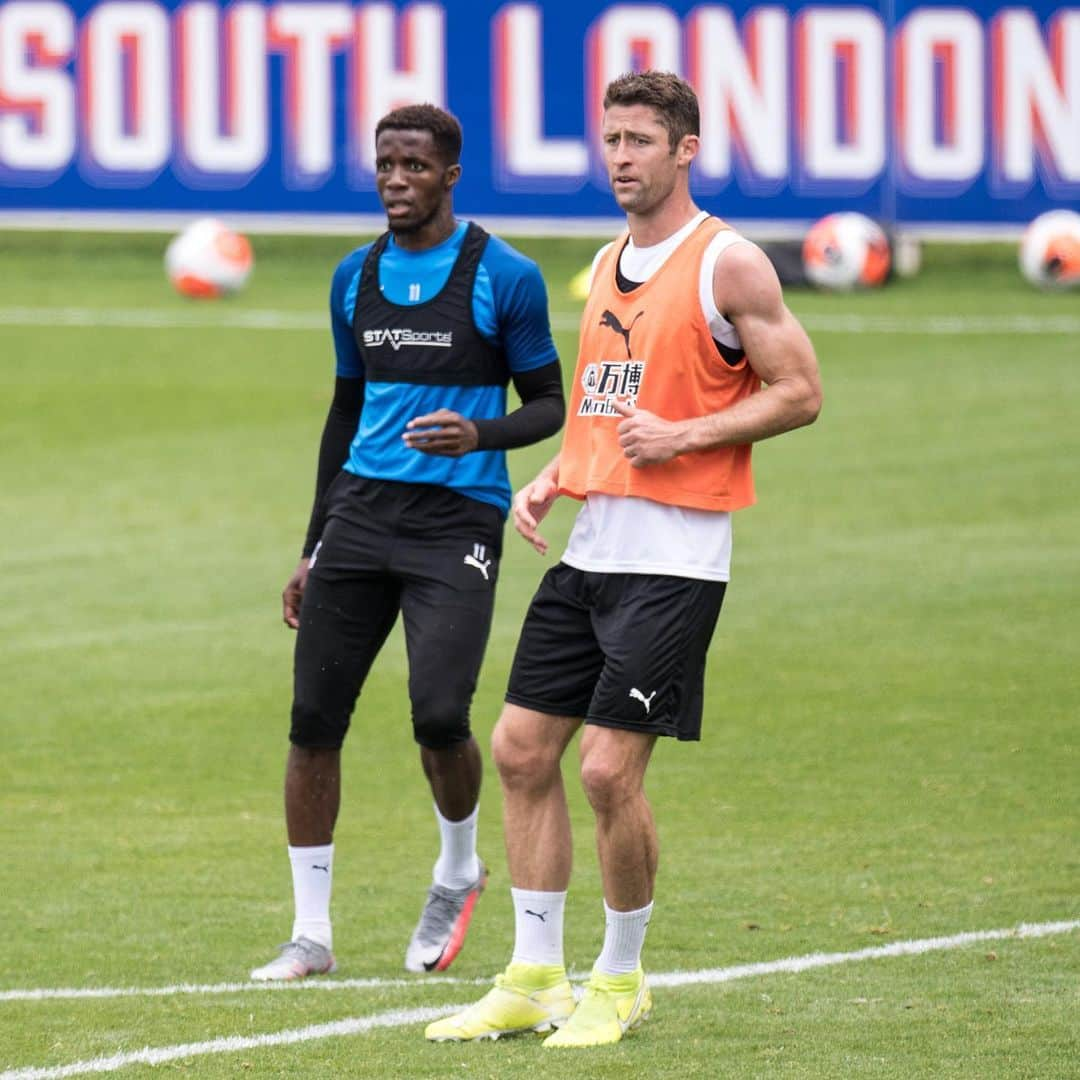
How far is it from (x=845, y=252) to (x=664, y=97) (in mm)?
19591

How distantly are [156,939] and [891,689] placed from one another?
4846 millimetres

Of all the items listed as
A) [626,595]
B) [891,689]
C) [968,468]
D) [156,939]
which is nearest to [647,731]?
[626,595]

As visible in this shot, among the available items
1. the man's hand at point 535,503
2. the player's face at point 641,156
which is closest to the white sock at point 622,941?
the man's hand at point 535,503

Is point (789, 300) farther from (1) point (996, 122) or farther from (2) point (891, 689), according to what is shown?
(2) point (891, 689)

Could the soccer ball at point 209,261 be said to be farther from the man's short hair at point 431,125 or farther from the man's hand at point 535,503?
the man's hand at point 535,503

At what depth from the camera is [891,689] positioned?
448 inches

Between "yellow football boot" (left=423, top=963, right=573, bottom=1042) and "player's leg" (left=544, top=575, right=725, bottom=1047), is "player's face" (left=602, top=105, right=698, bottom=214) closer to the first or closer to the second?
"player's leg" (left=544, top=575, right=725, bottom=1047)

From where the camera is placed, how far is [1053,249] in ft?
82.0

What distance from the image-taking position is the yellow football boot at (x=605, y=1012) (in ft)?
19.5

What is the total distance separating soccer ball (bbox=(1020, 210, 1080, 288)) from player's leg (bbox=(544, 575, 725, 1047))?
19600 millimetres

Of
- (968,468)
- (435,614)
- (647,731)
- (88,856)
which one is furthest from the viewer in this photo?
(968,468)

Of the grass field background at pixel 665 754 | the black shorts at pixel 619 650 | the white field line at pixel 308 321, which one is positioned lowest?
the grass field background at pixel 665 754

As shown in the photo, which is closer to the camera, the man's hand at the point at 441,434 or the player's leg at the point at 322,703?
the man's hand at the point at 441,434

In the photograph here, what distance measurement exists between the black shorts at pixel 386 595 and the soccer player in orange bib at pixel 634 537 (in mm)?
960
